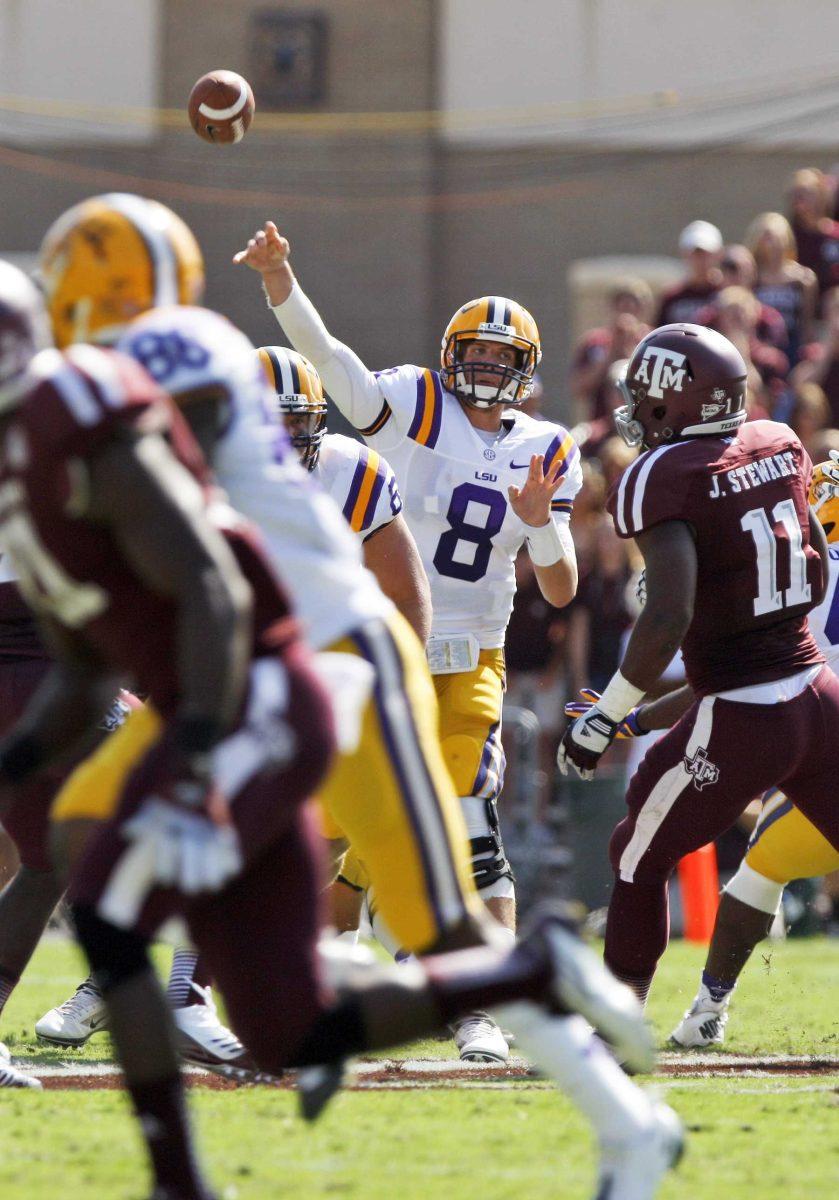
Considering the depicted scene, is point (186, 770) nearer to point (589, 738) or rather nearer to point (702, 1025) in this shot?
point (589, 738)

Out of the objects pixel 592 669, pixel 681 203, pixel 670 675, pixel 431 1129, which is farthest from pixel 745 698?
pixel 681 203

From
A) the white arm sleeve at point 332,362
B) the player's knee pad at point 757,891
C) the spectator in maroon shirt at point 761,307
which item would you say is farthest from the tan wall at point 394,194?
the player's knee pad at point 757,891

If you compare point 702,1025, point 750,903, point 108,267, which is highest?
point 108,267

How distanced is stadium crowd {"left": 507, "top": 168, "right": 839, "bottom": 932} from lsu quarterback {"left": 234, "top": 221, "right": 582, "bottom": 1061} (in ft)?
10.1

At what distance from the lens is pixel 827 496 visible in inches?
264

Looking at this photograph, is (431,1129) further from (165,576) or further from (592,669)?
(592,669)

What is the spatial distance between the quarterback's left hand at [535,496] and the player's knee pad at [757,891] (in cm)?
119

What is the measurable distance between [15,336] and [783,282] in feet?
29.1

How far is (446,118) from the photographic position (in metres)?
17.4

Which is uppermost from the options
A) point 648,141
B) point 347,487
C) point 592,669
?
point 648,141

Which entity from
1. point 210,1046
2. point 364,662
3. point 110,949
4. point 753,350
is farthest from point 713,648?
point 753,350

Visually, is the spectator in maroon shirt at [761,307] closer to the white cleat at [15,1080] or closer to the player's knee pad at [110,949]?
the white cleat at [15,1080]

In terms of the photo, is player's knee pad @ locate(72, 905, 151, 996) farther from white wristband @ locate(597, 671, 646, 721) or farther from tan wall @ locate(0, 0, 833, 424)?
tan wall @ locate(0, 0, 833, 424)

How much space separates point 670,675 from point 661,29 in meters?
9.49
